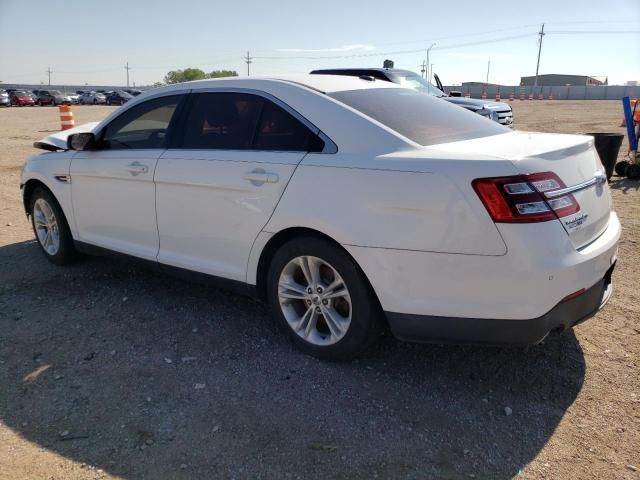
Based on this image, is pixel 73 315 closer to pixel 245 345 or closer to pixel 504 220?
pixel 245 345

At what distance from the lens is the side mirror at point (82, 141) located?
178 inches

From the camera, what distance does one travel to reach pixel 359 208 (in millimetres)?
2988

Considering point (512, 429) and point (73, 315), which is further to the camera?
point (73, 315)

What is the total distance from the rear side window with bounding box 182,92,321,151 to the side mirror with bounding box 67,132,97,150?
1.03 m

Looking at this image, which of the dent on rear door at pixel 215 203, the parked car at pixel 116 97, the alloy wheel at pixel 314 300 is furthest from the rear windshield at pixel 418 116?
the parked car at pixel 116 97

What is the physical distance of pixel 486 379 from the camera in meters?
3.25

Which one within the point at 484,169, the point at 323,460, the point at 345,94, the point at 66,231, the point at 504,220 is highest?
the point at 345,94

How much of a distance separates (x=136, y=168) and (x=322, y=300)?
1.83 metres

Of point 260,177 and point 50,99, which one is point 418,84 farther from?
point 50,99

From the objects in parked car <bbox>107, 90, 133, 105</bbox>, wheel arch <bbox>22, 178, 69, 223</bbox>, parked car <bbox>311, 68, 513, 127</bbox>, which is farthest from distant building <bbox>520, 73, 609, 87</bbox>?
wheel arch <bbox>22, 178, 69, 223</bbox>

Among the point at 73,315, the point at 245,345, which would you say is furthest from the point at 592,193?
the point at 73,315

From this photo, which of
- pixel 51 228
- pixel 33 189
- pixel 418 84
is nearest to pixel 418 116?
pixel 51 228

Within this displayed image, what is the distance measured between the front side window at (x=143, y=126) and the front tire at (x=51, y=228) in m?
0.96

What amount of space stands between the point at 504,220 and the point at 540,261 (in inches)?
10.1
